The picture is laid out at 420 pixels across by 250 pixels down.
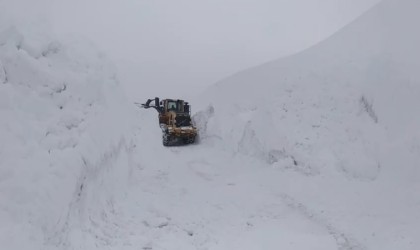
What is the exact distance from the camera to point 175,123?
73.7 ft

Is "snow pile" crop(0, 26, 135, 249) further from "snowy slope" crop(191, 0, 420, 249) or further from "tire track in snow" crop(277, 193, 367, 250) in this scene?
"snowy slope" crop(191, 0, 420, 249)

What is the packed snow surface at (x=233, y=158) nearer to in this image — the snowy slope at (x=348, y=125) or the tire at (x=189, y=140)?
the snowy slope at (x=348, y=125)

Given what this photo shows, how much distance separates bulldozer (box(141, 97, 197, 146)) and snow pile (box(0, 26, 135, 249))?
928 centimetres

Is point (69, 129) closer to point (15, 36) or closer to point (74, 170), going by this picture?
point (74, 170)

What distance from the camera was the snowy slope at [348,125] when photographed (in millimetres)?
11258

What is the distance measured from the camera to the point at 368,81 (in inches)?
635

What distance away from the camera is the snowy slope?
1126 centimetres

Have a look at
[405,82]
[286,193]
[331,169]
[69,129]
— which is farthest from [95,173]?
[405,82]

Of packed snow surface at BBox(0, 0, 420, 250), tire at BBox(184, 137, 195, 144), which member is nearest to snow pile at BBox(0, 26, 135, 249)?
packed snow surface at BBox(0, 0, 420, 250)

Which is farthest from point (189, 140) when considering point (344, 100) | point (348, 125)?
point (348, 125)

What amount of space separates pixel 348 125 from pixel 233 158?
482cm

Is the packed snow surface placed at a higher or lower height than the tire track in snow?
higher

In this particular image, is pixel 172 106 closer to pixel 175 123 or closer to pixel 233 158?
pixel 175 123

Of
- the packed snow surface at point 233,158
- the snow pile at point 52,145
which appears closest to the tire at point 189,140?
the packed snow surface at point 233,158
